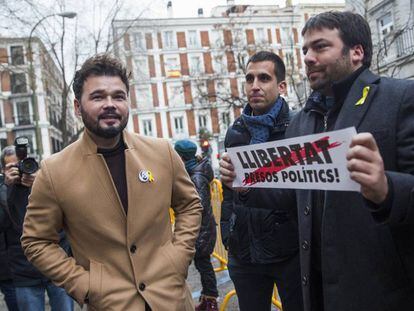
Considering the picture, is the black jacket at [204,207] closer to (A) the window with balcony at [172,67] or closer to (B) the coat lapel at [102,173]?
(B) the coat lapel at [102,173]

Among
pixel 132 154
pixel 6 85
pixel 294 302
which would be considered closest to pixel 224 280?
pixel 294 302

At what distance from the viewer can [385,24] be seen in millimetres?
19109

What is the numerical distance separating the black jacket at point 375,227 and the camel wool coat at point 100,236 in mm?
940

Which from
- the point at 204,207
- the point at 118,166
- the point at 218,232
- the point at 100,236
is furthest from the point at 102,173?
the point at 218,232

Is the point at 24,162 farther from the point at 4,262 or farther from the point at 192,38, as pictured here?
the point at 192,38

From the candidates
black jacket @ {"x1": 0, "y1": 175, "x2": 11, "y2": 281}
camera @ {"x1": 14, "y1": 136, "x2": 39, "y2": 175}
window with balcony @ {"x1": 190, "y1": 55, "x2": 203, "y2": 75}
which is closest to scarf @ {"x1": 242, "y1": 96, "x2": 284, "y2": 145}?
camera @ {"x1": 14, "y1": 136, "x2": 39, "y2": 175}

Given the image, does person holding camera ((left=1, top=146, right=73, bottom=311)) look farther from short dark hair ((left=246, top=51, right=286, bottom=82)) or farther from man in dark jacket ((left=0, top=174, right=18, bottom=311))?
short dark hair ((left=246, top=51, right=286, bottom=82))

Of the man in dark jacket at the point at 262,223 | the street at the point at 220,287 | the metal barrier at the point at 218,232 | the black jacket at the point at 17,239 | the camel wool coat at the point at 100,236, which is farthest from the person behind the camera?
the metal barrier at the point at 218,232

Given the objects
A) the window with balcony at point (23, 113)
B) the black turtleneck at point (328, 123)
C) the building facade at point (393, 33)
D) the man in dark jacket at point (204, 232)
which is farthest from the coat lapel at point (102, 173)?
the window with balcony at point (23, 113)

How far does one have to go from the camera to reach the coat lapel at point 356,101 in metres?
1.89

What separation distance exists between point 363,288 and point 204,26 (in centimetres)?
6158

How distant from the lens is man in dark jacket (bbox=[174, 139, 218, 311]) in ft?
17.2

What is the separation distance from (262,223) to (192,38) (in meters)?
60.2

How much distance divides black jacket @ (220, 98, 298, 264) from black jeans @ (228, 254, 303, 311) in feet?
0.22
